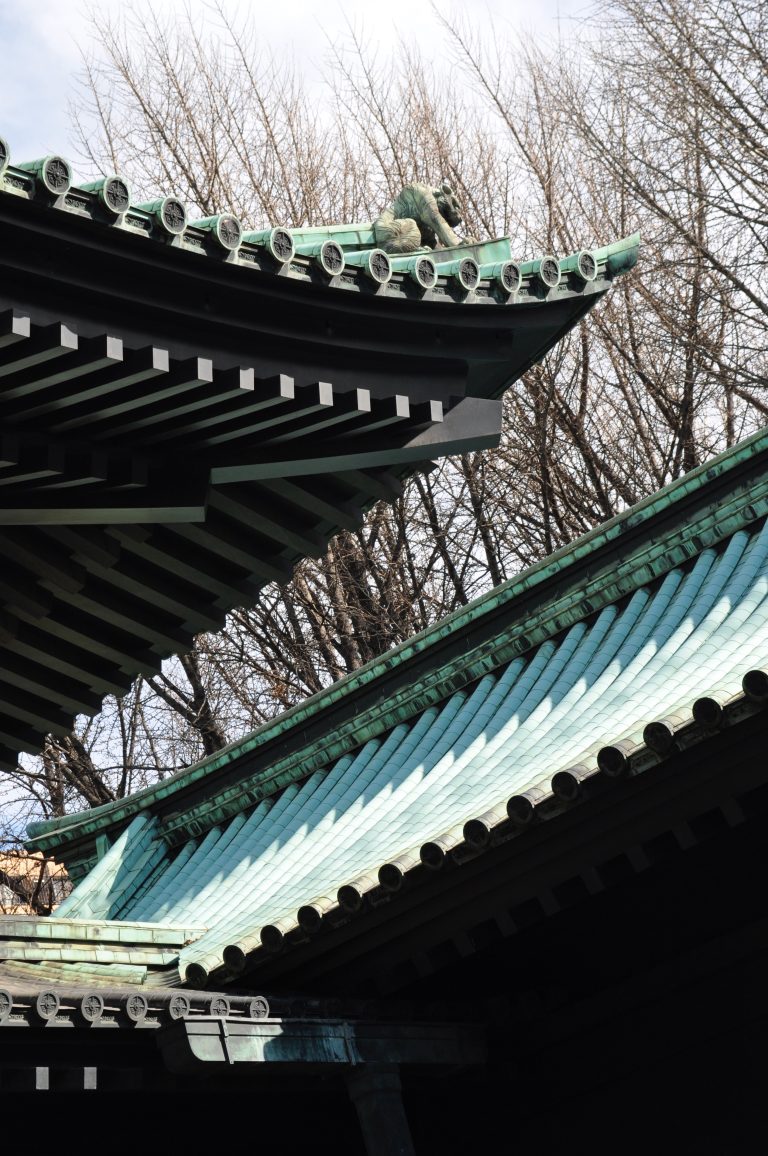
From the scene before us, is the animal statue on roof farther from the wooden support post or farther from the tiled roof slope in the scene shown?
the wooden support post

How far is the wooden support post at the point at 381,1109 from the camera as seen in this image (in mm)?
5789

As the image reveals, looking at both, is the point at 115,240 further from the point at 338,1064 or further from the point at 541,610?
the point at 541,610

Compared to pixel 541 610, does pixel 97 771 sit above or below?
above

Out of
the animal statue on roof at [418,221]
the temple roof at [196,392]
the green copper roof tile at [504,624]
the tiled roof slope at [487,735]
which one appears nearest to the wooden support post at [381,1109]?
the tiled roof slope at [487,735]

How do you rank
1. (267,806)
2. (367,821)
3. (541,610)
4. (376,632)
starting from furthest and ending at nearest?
(376,632) < (267,806) < (541,610) < (367,821)

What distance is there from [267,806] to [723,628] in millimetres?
3551

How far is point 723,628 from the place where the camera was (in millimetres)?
6777

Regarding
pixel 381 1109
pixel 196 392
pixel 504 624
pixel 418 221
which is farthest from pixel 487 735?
pixel 196 392

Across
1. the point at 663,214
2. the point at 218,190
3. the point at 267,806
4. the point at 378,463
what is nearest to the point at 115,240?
the point at 378,463

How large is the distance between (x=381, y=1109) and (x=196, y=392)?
3028mm

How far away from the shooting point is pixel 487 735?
7746 mm

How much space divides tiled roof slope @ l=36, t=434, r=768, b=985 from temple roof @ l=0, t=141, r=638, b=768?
4.73 ft

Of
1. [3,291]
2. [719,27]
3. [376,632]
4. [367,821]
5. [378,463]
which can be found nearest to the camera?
[3,291]

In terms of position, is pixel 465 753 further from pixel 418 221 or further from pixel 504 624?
pixel 418 221
